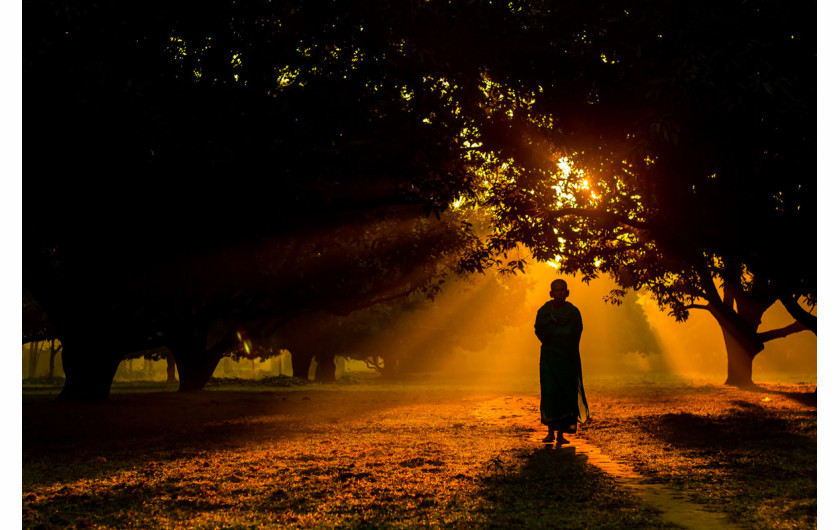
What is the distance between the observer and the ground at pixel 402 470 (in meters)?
6.25

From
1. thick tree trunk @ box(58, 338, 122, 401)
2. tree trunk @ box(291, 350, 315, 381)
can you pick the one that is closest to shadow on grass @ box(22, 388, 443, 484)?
thick tree trunk @ box(58, 338, 122, 401)

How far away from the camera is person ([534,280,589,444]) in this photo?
1106cm

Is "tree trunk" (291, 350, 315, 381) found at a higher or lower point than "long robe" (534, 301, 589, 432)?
lower

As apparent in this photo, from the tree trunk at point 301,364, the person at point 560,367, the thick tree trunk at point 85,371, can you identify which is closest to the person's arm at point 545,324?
the person at point 560,367

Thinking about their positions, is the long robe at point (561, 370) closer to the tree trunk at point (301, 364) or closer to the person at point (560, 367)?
the person at point (560, 367)

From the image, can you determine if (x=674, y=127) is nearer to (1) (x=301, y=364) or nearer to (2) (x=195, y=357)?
(2) (x=195, y=357)

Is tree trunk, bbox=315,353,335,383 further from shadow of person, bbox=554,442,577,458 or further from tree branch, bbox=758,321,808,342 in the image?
shadow of person, bbox=554,442,577,458

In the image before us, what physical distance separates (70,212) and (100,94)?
13.6 feet

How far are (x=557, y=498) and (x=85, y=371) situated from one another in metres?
16.6

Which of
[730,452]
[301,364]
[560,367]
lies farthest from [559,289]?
[301,364]

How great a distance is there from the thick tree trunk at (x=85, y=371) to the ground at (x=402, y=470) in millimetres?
2885

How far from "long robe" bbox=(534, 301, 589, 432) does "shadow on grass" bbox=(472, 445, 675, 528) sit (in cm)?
177

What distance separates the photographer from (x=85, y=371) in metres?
20.0

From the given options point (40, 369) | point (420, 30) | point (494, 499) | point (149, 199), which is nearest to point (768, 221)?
point (420, 30)
